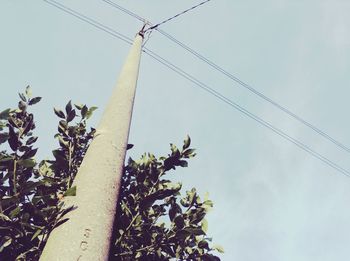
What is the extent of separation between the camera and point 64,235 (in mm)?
A: 2705

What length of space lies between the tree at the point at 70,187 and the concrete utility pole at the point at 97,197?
385 millimetres

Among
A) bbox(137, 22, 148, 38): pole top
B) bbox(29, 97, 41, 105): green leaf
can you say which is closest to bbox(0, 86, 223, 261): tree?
bbox(29, 97, 41, 105): green leaf

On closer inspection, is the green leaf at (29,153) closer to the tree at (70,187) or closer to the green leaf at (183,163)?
the tree at (70,187)

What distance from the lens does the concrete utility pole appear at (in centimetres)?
261

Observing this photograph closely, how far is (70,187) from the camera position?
389 centimetres

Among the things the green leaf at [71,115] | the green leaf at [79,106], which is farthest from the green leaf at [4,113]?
the green leaf at [79,106]

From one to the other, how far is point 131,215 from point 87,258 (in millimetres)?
1770

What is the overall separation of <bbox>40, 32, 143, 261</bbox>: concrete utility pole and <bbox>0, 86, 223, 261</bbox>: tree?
0.39 metres

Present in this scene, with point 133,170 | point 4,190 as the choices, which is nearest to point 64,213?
point 4,190

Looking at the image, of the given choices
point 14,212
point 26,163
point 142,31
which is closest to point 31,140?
point 26,163

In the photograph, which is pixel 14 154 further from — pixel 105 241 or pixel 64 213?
pixel 105 241

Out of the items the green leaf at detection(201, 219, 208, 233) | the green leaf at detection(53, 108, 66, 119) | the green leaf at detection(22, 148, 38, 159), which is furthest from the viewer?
the green leaf at detection(53, 108, 66, 119)

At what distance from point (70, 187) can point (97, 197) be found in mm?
983

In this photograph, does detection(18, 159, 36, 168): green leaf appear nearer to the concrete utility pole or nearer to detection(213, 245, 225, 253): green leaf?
the concrete utility pole
